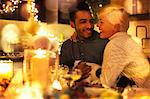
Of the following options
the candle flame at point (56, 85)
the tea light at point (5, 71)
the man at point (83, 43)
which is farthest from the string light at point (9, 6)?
the candle flame at point (56, 85)

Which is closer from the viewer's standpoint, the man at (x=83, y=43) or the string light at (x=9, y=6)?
the man at (x=83, y=43)

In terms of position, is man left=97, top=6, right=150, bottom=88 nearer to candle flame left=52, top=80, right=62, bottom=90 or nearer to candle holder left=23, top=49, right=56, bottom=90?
candle flame left=52, top=80, right=62, bottom=90

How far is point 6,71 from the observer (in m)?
1.82

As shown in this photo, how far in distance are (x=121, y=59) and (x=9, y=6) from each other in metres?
2.50

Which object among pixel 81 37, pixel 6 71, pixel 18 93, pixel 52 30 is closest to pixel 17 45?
pixel 52 30

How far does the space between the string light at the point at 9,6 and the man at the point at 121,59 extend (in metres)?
2.26

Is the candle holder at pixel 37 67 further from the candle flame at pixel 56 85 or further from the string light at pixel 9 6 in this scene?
the string light at pixel 9 6

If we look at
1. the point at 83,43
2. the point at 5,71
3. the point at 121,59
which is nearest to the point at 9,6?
the point at 83,43

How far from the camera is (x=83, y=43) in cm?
258

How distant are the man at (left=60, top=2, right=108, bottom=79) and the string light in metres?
1.60

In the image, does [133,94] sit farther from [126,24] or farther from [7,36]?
[7,36]

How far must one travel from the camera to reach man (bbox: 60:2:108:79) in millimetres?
2482

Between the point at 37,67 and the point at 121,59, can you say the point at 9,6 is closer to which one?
the point at 121,59

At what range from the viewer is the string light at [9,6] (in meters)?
3.96
